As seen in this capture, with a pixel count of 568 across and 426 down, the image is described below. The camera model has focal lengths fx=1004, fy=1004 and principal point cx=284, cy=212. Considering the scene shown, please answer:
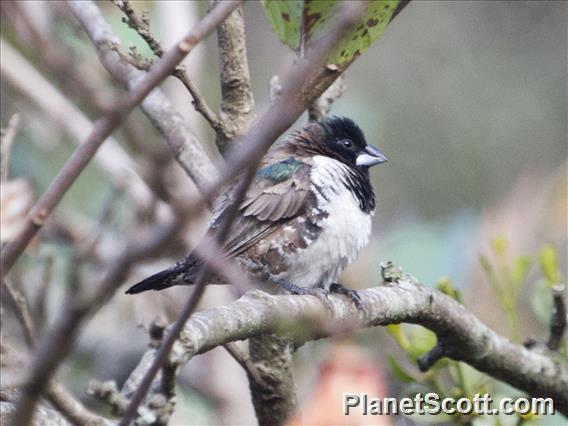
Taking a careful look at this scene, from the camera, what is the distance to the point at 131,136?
4.42 feet

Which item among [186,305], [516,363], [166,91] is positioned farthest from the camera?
[166,91]

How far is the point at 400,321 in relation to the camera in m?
2.66

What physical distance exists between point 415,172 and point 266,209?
374 cm

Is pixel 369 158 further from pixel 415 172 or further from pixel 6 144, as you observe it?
pixel 415 172

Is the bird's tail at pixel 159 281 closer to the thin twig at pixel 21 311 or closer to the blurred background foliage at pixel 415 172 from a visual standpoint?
the blurred background foliage at pixel 415 172

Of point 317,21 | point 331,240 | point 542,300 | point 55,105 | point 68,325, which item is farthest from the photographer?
point 55,105

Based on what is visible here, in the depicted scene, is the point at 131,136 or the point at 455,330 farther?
the point at 455,330

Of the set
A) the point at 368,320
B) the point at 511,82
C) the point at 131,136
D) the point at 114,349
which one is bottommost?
the point at 114,349

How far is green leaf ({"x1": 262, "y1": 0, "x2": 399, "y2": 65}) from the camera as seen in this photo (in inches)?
70.7

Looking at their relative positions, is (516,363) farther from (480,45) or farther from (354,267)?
(480,45)

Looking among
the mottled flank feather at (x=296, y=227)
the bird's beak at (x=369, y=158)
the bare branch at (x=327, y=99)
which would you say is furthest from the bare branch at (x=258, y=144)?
the bird's beak at (x=369, y=158)

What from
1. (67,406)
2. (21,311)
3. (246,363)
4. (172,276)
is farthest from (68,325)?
(172,276)

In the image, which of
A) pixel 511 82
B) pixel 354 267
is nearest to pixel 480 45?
pixel 511 82

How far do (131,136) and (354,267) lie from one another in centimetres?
301
